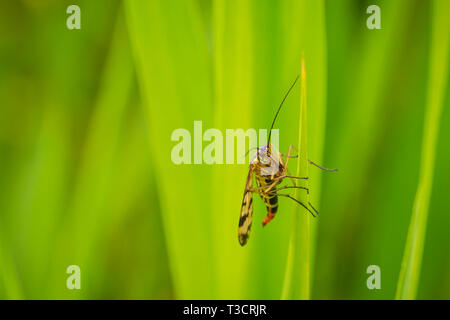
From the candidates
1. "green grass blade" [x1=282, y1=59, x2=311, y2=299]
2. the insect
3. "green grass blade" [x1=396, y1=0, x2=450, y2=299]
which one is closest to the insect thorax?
the insect

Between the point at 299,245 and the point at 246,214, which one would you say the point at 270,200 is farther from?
the point at 299,245

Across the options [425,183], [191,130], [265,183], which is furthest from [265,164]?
[425,183]

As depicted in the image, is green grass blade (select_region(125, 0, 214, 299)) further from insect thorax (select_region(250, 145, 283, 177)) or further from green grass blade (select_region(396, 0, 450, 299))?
green grass blade (select_region(396, 0, 450, 299))

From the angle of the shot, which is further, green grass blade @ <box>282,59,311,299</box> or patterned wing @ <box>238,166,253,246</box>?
patterned wing @ <box>238,166,253,246</box>

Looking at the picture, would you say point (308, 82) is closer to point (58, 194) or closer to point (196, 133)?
point (196, 133)

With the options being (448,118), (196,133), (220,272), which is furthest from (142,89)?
(448,118)
